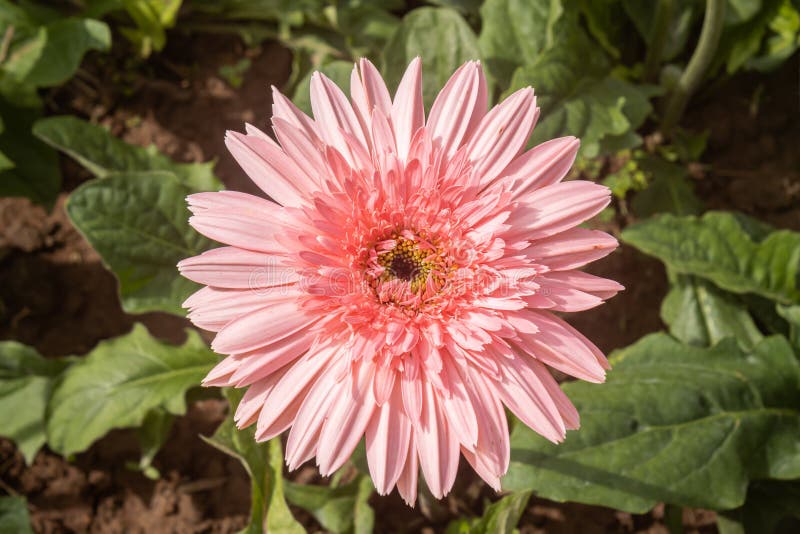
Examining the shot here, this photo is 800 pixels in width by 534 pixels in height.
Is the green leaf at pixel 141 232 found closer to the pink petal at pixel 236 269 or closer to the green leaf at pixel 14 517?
the pink petal at pixel 236 269

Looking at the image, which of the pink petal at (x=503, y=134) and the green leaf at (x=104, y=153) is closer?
the pink petal at (x=503, y=134)

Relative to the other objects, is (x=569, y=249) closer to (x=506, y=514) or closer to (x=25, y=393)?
(x=506, y=514)

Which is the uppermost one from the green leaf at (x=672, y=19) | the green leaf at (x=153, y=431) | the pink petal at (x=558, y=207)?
the green leaf at (x=672, y=19)

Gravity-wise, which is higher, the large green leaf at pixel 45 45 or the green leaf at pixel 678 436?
the large green leaf at pixel 45 45

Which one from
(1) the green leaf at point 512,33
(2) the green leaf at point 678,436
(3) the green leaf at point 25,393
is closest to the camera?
(2) the green leaf at point 678,436

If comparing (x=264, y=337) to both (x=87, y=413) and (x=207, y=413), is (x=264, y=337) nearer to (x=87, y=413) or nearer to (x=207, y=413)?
(x=87, y=413)

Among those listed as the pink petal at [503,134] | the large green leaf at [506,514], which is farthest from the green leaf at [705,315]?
the pink petal at [503,134]

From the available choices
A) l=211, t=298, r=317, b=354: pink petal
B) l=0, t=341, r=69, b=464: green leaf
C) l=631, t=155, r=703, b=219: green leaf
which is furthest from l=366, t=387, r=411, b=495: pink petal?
l=631, t=155, r=703, b=219: green leaf
